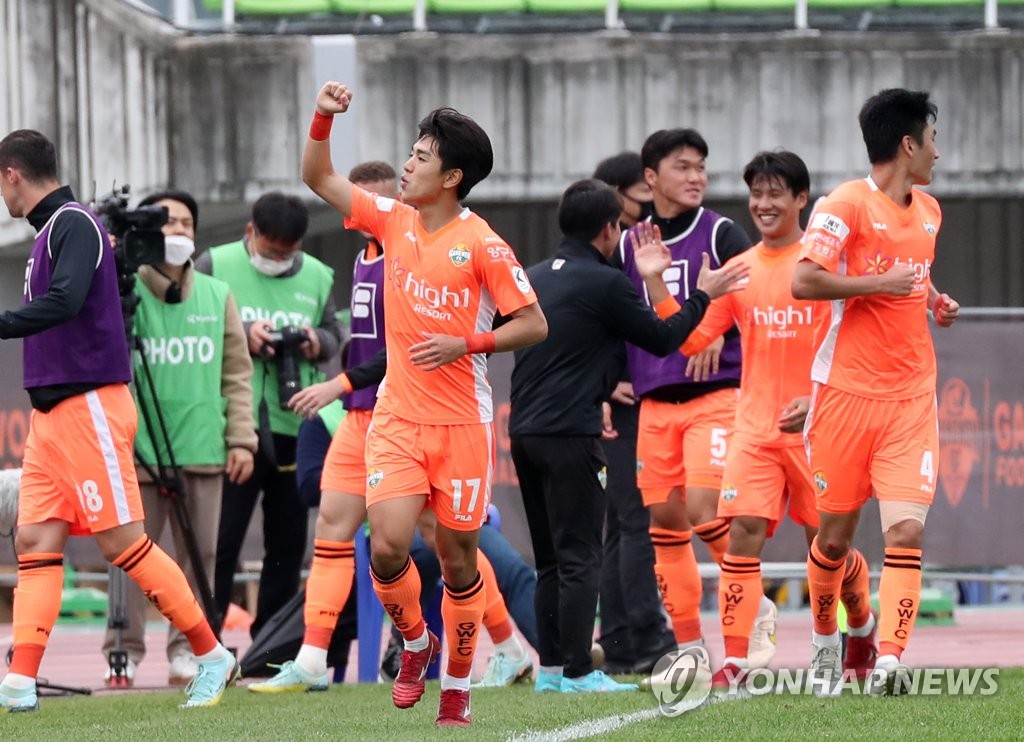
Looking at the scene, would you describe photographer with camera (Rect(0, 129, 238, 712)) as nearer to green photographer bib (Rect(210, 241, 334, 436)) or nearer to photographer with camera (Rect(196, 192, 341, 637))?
photographer with camera (Rect(196, 192, 341, 637))

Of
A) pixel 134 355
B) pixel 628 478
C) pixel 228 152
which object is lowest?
pixel 628 478

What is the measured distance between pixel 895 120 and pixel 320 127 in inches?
87.0

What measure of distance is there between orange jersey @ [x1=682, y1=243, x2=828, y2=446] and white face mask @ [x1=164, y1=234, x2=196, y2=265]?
2906 millimetres

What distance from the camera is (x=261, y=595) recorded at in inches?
427

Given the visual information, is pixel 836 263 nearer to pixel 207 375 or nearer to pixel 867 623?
pixel 867 623

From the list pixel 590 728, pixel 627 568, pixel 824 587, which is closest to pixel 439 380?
pixel 590 728

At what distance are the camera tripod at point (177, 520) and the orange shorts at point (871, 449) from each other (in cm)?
354

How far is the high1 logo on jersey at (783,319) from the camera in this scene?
8.75 meters

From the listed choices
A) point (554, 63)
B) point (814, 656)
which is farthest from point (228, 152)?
point (814, 656)

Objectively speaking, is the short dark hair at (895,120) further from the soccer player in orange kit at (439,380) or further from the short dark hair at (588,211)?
the soccer player in orange kit at (439,380)

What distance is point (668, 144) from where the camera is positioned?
9719 mm

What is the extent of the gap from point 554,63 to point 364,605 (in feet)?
23.8

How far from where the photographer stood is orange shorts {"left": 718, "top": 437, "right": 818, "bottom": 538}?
8.62m

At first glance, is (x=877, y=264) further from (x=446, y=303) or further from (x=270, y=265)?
(x=270, y=265)
